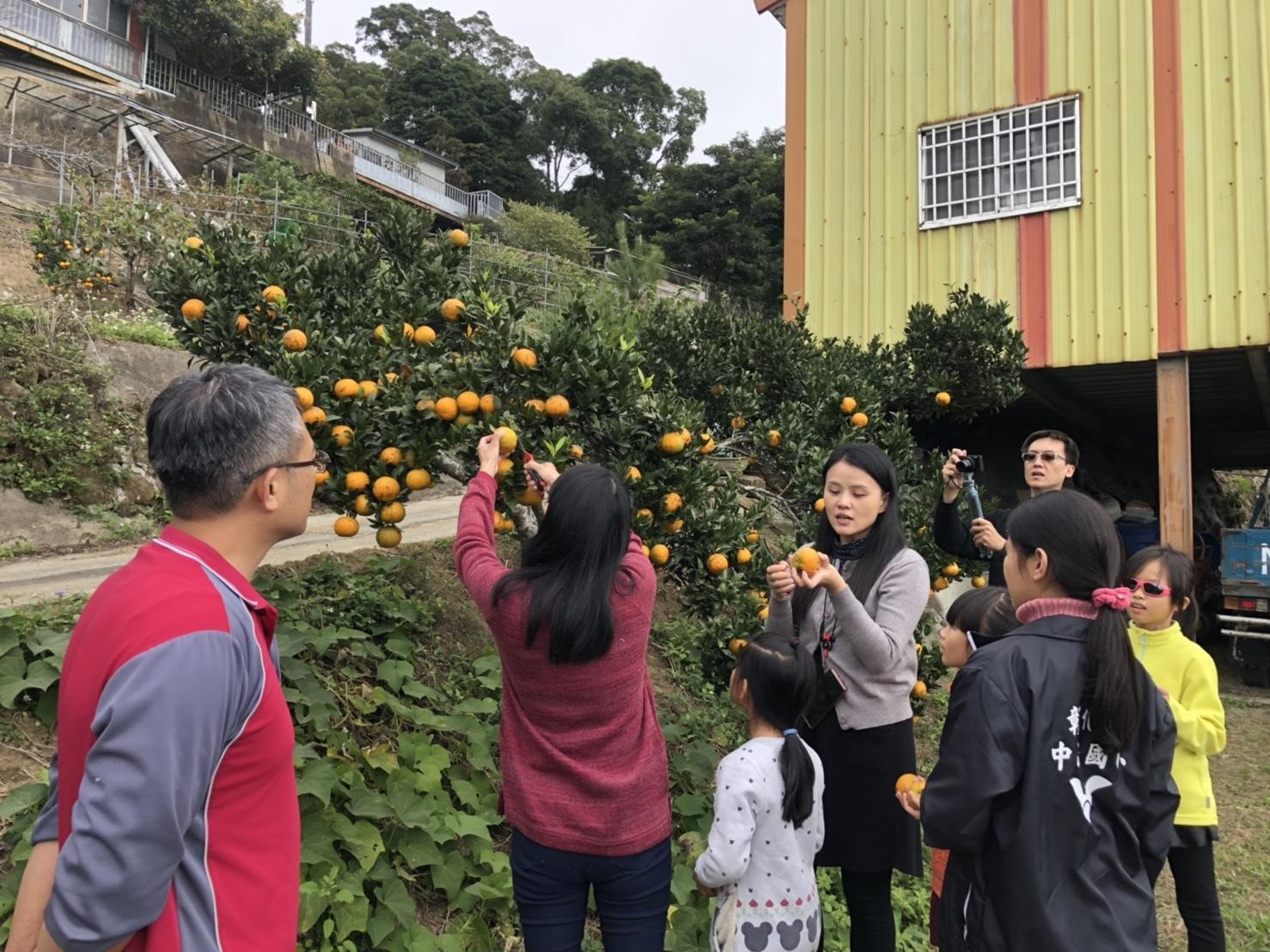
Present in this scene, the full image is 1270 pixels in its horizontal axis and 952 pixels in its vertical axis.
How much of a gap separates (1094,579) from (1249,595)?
7.91m

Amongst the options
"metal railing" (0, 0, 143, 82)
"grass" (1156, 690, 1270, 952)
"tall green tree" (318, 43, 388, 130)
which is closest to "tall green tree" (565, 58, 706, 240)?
"tall green tree" (318, 43, 388, 130)

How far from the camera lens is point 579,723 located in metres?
2.11

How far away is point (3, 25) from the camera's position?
66.5 ft

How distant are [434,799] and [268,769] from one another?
2046 mm

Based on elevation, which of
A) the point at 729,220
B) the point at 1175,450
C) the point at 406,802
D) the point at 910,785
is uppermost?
the point at 729,220

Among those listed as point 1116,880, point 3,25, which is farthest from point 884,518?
point 3,25

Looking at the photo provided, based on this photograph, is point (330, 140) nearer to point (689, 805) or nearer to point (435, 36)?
point (435, 36)

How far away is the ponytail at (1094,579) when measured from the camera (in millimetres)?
1802

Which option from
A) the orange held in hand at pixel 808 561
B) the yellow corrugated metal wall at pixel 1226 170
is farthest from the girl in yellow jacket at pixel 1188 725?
the yellow corrugated metal wall at pixel 1226 170

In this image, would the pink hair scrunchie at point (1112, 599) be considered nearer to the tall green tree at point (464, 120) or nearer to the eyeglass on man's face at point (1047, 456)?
the eyeglass on man's face at point (1047, 456)

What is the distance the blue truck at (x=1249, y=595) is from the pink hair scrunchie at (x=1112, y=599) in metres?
7.52

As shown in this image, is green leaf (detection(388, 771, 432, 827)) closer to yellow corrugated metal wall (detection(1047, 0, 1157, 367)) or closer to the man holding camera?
the man holding camera

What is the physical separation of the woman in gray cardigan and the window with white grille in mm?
5991

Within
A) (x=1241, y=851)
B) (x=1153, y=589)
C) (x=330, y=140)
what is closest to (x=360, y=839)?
(x=1153, y=589)
